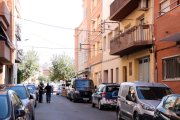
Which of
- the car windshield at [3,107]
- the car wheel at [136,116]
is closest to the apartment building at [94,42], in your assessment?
the car wheel at [136,116]

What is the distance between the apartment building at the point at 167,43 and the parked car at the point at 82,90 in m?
10.2

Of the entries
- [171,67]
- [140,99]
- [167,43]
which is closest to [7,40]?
[167,43]

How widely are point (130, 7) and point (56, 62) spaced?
5918cm

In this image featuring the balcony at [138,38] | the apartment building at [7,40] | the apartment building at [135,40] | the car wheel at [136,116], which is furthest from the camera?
the apartment building at [7,40]

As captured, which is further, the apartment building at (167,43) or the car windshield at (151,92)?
the apartment building at (167,43)

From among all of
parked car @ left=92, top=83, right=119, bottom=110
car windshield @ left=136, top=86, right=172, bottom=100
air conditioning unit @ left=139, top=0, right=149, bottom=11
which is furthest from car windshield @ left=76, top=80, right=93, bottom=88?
car windshield @ left=136, top=86, right=172, bottom=100

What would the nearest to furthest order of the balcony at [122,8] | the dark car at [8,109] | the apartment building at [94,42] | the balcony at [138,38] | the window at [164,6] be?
the dark car at [8,109] < the window at [164,6] < the balcony at [138,38] < the balcony at [122,8] < the apartment building at [94,42]

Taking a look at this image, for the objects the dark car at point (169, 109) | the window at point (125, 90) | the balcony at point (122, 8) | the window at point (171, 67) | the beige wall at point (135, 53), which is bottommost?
the dark car at point (169, 109)

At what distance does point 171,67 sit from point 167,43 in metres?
1.33

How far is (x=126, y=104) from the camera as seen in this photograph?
603 inches

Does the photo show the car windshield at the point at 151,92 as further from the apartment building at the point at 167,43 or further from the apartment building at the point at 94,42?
the apartment building at the point at 94,42

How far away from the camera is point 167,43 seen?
22516 millimetres

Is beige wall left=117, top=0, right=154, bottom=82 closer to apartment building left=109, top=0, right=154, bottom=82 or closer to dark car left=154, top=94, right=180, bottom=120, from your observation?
apartment building left=109, top=0, right=154, bottom=82

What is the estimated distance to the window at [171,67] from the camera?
70.6 ft
